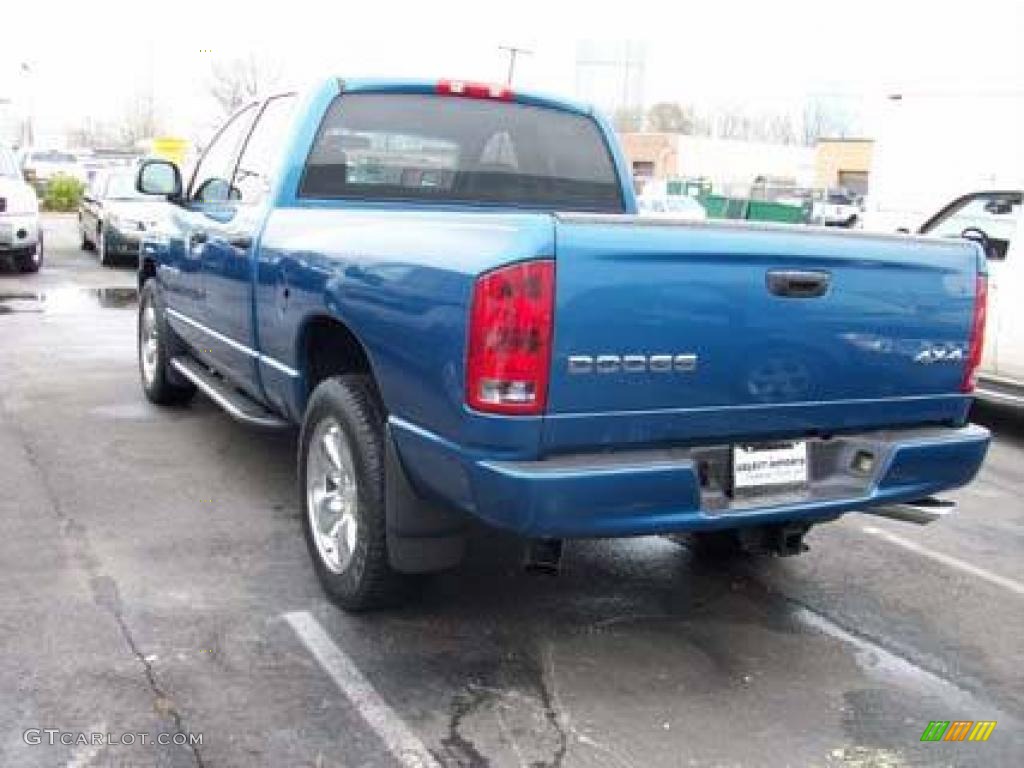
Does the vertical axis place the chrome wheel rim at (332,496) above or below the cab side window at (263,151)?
below

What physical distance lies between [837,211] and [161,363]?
98.6 feet

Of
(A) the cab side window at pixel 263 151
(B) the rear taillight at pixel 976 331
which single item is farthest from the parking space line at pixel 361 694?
(B) the rear taillight at pixel 976 331

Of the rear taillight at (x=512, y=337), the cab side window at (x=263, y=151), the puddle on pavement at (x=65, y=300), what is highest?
the cab side window at (x=263, y=151)

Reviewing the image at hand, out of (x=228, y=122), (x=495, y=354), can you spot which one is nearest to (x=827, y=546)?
(x=495, y=354)

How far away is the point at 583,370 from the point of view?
3490mm

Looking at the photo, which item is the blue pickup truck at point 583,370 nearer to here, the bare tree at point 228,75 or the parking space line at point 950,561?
the parking space line at point 950,561

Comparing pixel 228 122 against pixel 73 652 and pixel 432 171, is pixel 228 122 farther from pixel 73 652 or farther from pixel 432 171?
pixel 73 652

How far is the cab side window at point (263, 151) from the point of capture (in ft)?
18.1

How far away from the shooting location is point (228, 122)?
6840 millimetres

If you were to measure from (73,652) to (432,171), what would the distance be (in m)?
2.66

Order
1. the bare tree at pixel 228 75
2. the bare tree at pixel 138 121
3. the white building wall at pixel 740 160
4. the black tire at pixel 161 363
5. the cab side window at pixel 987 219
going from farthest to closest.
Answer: the white building wall at pixel 740 160 < the bare tree at pixel 138 121 < the bare tree at pixel 228 75 < the cab side window at pixel 987 219 < the black tire at pixel 161 363

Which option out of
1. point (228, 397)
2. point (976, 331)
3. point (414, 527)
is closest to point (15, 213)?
point (228, 397)

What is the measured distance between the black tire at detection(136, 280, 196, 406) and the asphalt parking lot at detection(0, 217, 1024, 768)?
120 centimetres

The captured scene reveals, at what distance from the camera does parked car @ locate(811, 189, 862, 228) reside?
41.4 ft
